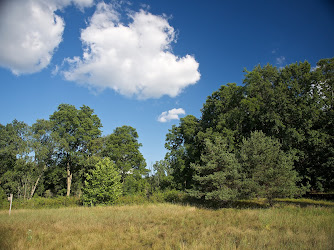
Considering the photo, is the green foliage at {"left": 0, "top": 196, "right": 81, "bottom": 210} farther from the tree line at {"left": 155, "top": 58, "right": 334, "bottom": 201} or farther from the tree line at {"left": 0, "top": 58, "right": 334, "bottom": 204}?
the tree line at {"left": 155, "top": 58, "right": 334, "bottom": 201}

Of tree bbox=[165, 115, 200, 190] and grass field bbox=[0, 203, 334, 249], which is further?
→ tree bbox=[165, 115, 200, 190]

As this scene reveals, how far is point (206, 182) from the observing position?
1734 centimetres

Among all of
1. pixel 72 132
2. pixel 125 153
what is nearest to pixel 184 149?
pixel 125 153

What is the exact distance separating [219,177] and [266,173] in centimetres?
364

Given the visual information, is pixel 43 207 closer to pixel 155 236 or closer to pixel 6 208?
pixel 6 208

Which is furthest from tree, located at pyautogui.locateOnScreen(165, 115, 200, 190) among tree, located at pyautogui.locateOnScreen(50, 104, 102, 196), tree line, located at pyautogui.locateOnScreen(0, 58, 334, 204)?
tree, located at pyautogui.locateOnScreen(50, 104, 102, 196)

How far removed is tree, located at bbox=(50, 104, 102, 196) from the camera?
30969mm

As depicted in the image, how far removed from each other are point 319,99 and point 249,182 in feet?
46.1

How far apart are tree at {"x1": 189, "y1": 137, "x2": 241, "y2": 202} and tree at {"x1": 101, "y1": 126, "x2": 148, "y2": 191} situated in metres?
17.4

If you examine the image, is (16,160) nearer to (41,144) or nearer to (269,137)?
(41,144)

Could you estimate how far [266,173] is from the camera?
15.6 meters

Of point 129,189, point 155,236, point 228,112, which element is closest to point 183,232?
point 155,236

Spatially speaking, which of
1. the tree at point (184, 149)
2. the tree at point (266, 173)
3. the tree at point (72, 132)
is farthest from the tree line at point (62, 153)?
the tree at point (266, 173)

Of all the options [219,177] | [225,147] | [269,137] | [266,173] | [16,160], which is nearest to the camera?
[266,173]
